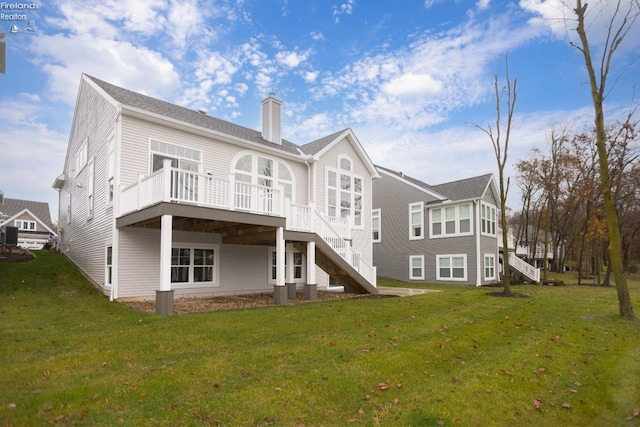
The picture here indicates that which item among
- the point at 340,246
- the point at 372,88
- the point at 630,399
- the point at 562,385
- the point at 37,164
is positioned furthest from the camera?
the point at 37,164

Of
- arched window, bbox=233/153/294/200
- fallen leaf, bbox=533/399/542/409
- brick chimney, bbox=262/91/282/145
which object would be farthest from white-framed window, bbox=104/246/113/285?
fallen leaf, bbox=533/399/542/409

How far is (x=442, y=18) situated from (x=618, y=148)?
1814 centimetres

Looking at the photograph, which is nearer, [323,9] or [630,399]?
[630,399]

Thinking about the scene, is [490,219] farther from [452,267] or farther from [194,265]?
[194,265]

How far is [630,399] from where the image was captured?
4.71m

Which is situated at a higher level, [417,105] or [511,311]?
[417,105]

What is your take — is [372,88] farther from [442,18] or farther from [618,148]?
[618,148]

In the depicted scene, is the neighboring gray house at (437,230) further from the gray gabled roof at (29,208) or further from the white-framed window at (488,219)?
the gray gabled roof at (29,208)

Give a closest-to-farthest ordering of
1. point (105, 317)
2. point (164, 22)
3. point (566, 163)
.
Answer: point (105, 317)
point (164, 22)
point (566, 163)

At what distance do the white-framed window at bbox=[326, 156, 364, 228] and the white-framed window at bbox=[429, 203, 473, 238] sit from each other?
763 centimetres

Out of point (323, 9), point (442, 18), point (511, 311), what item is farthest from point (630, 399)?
point (323, 9)

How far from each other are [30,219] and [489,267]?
4592 cm

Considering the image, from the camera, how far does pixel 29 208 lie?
43406mm

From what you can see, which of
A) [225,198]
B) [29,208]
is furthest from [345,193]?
[29,208]
